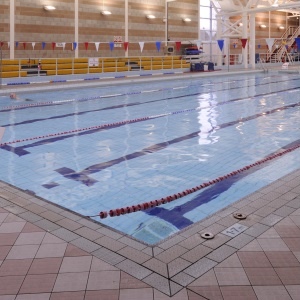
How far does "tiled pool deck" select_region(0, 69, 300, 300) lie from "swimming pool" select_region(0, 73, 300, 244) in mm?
531

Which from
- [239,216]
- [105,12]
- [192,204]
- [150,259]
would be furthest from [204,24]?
[150,259]

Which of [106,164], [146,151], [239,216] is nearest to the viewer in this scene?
[239,216]

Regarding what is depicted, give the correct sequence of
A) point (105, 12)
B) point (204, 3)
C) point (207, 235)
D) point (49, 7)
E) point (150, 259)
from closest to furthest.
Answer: point (150, 259) → point (207, 235) → point (49, 7) → point (105, 12) → point (204, 3)

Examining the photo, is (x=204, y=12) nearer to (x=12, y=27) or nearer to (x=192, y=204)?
(x=12, y=27)

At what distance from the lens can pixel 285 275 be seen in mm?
2260

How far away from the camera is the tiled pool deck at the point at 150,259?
7.00ft

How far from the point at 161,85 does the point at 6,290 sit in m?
13.4

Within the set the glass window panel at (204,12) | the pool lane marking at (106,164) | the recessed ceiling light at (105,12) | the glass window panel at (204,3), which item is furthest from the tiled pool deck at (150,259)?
the glass window panel at (204,3)

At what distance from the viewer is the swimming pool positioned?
4035 millimetres

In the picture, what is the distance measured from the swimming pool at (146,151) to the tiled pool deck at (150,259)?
53 cm

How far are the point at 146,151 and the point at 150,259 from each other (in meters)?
3.44

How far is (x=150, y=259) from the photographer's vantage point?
8.17 feet

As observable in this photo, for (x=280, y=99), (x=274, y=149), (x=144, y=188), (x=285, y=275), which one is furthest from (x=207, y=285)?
(x=280, y=99)

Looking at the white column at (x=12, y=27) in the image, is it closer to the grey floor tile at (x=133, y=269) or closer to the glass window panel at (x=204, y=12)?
the glass window panel at (x=204, y=12)
